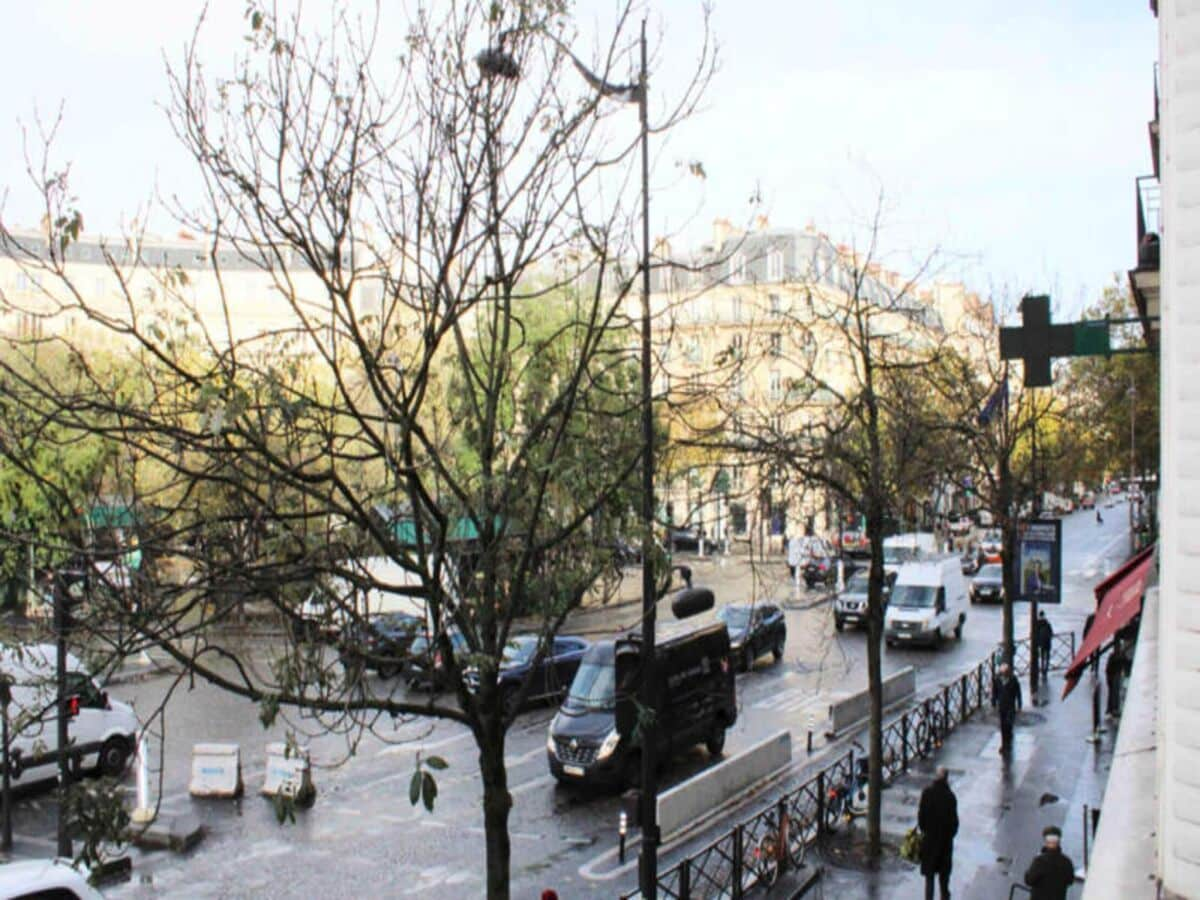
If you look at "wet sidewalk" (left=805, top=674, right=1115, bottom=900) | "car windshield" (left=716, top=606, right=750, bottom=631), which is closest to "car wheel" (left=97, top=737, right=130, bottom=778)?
"wet sidewalk" (left=805, top=674, right=1115, bottom=900)

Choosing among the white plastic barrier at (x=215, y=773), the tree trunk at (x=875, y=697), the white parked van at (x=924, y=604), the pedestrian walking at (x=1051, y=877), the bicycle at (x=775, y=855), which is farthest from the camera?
the white parked van at (x=924, y=604)

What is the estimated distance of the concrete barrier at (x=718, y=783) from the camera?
1420cm

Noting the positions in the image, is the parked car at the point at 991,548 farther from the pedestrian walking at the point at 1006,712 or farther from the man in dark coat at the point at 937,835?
the man in dark coat at the point at 937,835

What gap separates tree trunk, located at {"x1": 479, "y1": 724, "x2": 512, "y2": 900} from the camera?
24.5ft

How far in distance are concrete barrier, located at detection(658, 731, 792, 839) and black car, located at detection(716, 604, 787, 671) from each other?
25.5 ft

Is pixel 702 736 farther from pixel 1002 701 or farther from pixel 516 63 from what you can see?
pixel 516 63

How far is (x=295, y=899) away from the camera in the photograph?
1232 centimetres

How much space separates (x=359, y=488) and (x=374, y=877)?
595 centimetres

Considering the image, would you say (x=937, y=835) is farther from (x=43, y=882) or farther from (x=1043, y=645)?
(x=1043, y=645)

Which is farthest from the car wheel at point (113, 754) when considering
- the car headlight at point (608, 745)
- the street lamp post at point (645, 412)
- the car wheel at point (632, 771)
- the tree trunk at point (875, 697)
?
the tree trunk at point (875, 697)

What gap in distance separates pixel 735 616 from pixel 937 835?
16290 millimetres

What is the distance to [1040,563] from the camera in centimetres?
2064

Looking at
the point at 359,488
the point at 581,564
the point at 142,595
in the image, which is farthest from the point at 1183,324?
the point at 359,488

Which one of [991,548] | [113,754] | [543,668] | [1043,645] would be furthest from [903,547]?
[113,754]
